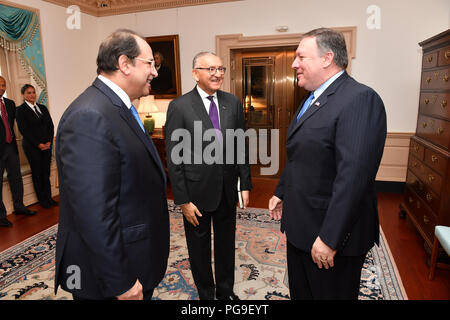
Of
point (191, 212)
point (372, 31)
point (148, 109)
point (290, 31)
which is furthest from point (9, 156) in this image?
point (372, 31)

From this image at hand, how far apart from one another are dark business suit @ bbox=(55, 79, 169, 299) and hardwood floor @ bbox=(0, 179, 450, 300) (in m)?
2.23

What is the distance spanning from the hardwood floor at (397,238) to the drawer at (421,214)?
232 mm

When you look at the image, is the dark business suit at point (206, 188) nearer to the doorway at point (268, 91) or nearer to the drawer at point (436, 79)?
the drawer at point (436, 79)

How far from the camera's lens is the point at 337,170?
1327 millimetres

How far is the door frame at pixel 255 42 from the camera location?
483 centimetres

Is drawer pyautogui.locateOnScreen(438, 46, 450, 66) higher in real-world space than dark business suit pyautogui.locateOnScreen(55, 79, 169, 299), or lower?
higher

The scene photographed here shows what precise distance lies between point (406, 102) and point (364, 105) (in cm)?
426

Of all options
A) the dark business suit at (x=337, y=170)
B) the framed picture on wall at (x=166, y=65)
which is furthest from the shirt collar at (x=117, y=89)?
the framed picture on wall at (x=166, y=65)

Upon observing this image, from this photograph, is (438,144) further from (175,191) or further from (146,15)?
(146,15)

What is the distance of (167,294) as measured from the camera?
2.50 metres

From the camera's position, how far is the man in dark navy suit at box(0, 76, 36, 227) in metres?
3.98

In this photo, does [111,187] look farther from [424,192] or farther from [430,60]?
[430,60]

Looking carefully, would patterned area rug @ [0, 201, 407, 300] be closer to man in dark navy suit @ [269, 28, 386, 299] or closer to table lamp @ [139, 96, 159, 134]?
man in dark navy suit @ [269, 28, 386, 299]

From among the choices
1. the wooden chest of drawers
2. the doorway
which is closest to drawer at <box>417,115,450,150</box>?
the wooden chest of drawers
